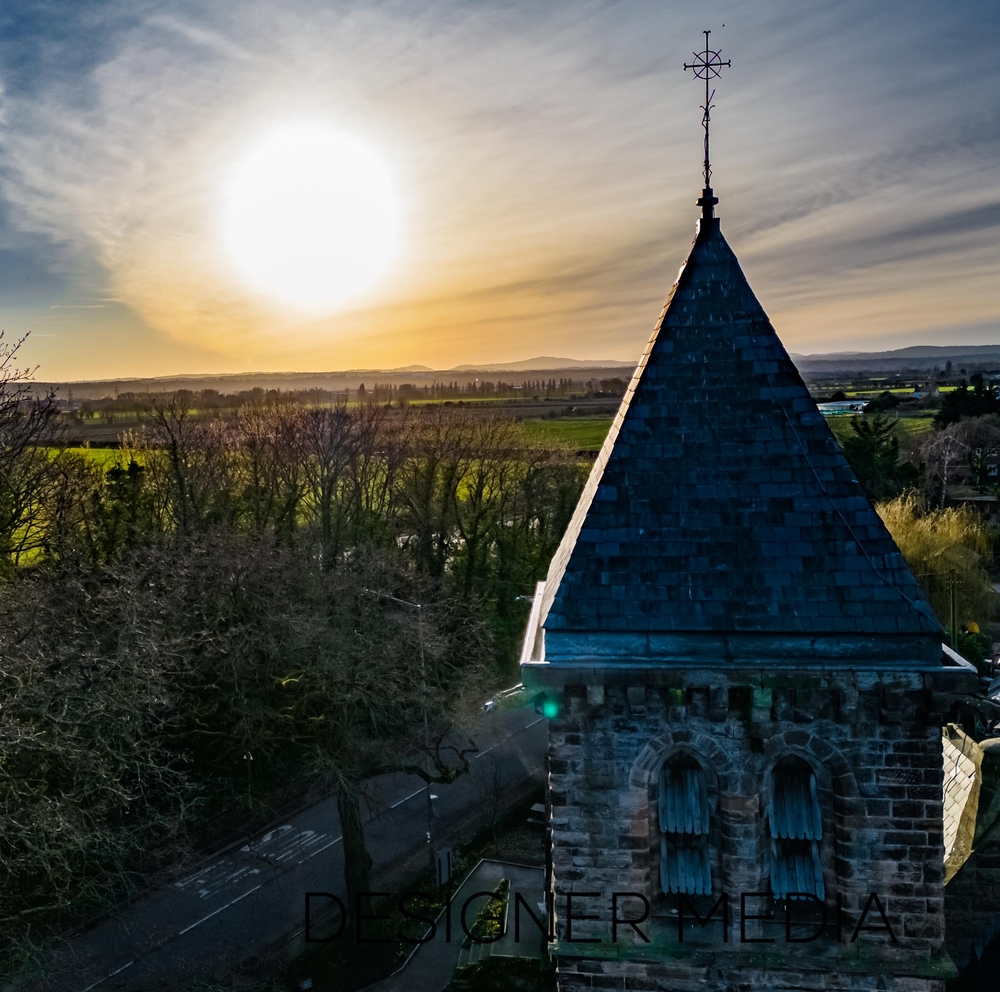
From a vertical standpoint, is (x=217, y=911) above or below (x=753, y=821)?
below

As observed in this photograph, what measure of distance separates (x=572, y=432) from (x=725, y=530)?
54.9 metres

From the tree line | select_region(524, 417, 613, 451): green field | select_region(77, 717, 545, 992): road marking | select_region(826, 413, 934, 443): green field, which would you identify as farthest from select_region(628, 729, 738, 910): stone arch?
select_region(826, 413, 934, 443): green field

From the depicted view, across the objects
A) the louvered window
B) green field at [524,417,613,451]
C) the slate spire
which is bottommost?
the louvered window

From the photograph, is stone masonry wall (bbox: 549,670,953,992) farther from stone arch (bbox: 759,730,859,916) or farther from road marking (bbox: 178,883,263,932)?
road marking (bbox: 178,883,263,932)

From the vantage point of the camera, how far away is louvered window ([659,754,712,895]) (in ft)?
24.0

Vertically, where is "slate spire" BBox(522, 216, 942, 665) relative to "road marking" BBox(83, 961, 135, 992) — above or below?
above

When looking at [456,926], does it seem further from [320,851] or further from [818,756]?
[818,756]

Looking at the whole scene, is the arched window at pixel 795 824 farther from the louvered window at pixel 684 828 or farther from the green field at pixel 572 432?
the green field at pixel 572 432

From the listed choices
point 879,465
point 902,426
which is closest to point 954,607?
point 879,465

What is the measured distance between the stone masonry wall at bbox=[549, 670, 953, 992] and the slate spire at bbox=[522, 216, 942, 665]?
1.32ft

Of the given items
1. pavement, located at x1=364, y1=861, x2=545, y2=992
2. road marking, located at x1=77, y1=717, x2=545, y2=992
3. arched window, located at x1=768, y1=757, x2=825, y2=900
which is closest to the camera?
arched window, located at x1=768, y1=757, x2=825, y2=900

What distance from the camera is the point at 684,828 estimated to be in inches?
288

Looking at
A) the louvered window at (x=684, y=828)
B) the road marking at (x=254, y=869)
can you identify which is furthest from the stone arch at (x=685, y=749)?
the road marking at (x=254, y=869)

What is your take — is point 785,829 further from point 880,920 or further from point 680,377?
point 680,377
